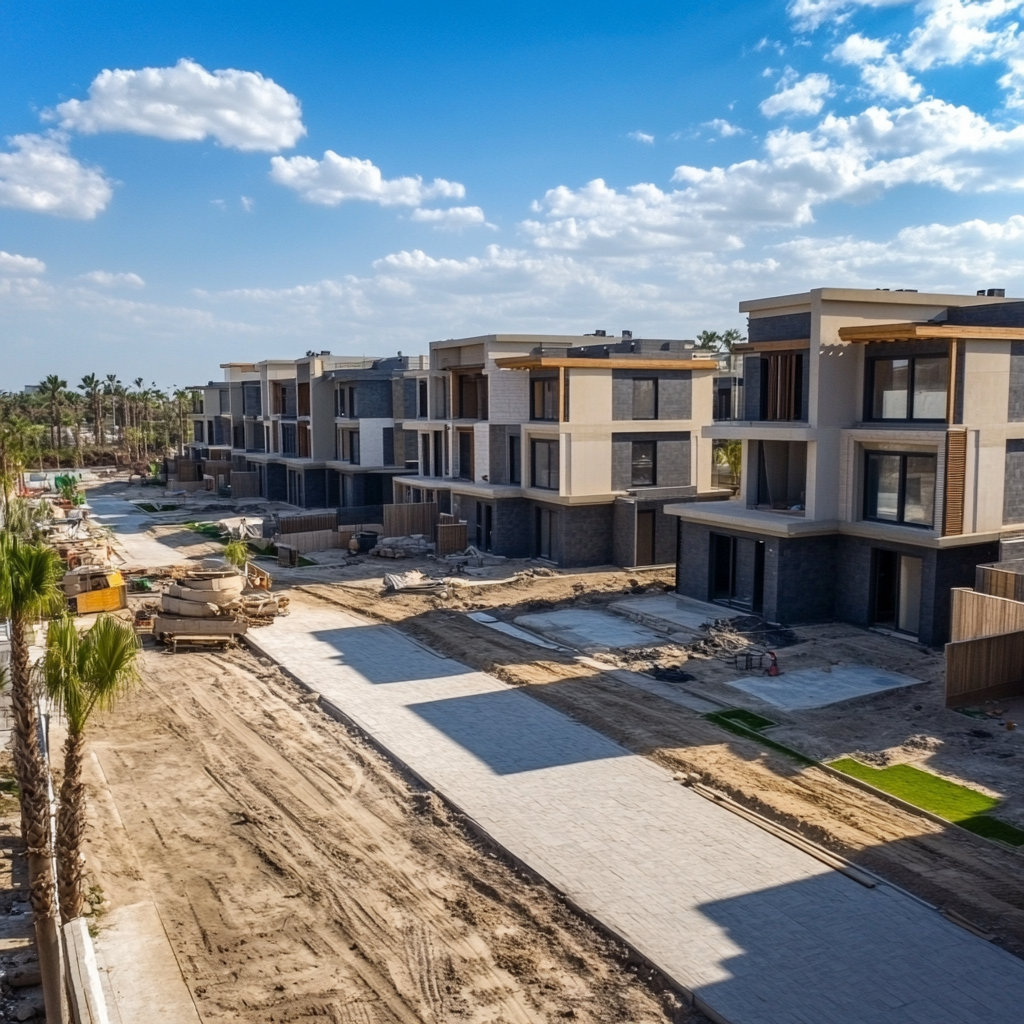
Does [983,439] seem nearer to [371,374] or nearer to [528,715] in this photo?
[528,715]

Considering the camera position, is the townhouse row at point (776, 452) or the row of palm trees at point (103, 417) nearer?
the townhouse row at point (776, 452)

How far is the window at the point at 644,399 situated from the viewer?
3719 cm

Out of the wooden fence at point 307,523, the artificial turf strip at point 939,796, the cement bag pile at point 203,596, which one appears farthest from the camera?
the wooden fence at point 307,523

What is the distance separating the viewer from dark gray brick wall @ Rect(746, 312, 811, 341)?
27156 millimetres

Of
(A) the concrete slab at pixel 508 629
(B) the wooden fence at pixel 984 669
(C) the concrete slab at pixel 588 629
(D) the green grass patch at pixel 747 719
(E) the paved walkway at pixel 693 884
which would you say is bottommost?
(E) the paved walkway at pixel 693 884

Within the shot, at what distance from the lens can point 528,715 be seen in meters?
20.3

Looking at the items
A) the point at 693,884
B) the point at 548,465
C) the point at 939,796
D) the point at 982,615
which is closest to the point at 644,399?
the point at 548,465

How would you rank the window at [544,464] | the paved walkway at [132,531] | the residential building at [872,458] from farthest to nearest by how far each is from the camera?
the paved walkway at [132,531] → the window at [544,464] → the residential building at [872,458]

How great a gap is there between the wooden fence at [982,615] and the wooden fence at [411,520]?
24.2 m

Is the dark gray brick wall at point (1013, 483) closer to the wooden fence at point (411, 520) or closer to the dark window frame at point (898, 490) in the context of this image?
the dark window frame at point (898, 490)

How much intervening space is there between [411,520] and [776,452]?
17.5 metres

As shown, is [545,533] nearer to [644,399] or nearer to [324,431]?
[644,399]

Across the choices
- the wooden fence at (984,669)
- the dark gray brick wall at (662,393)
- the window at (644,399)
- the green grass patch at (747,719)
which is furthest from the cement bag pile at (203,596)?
the wooden fence at (984,669)

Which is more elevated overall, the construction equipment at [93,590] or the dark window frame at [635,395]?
the dark window frame at [635,395]
